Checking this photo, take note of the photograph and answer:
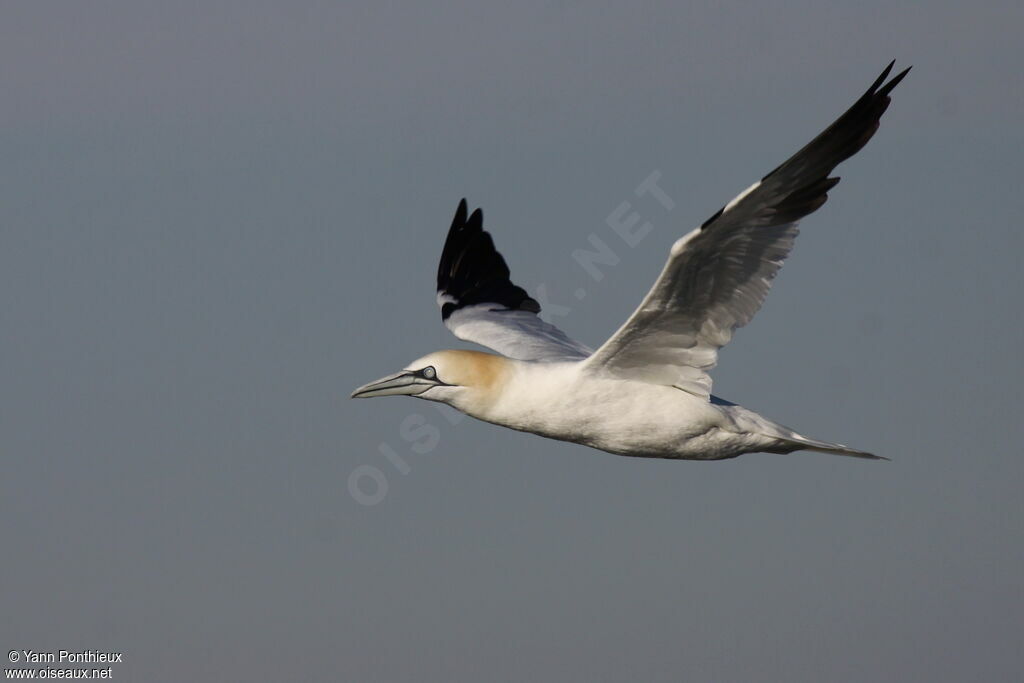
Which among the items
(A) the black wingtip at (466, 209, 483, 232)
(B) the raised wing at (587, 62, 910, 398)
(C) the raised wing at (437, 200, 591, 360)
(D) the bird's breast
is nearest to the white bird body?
(D) the bird's breast

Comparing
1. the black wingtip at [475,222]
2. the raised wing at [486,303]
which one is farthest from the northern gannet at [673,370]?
the black wingtip at [475,222]

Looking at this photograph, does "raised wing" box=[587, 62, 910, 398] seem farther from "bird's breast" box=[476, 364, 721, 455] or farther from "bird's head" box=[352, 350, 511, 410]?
"bird's head" box=[352, 350, 511, 410]

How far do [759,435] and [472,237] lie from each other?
584 centimetres

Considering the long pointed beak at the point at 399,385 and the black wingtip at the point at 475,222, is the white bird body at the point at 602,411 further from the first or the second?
the black wingtip at the point at 475,222

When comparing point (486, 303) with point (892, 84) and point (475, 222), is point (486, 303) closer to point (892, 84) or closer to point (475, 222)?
point (475, 222)

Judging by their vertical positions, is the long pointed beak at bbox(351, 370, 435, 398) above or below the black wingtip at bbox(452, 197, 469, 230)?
below

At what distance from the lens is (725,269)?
12438 millimetres

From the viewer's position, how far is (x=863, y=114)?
11.4 meters

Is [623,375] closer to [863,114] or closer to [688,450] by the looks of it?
[688,450]

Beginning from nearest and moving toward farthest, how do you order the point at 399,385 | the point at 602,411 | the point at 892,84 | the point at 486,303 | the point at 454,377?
the point at 892,84 < the point at 602,411 < the point at 454,377 < the point at 399,385 < the point at 486,303

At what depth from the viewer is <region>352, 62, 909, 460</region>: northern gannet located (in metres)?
11.9

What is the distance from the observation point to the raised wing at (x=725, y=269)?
37.6ft

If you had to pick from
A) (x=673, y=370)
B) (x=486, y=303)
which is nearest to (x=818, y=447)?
(x=673, y=370)

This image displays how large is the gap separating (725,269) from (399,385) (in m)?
3.45
